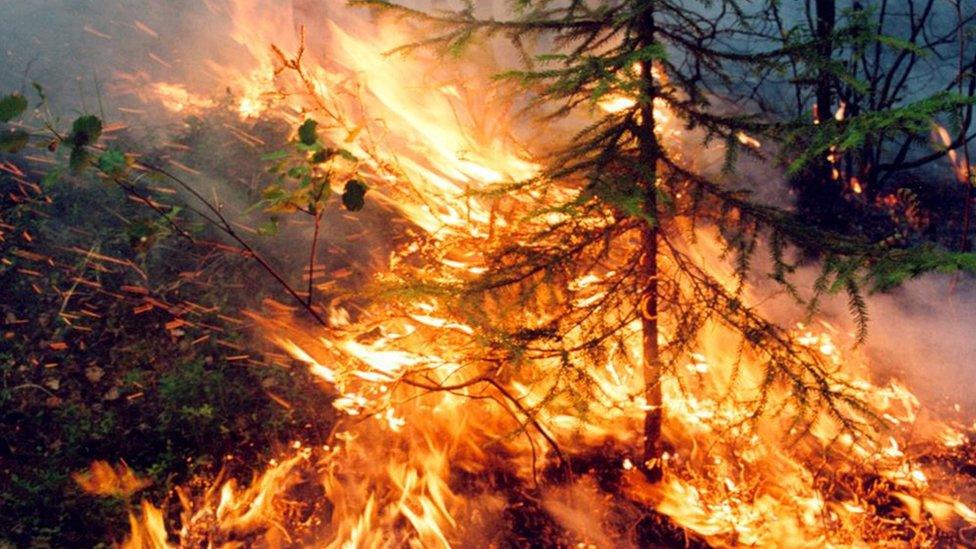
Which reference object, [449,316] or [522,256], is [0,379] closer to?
[449,316]

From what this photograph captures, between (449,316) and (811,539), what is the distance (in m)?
3.44

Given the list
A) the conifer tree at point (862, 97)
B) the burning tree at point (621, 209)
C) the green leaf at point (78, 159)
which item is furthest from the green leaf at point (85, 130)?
the conifer tree at point (862, 97)

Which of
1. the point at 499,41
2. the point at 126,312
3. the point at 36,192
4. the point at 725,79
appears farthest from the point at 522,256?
the point at 499,41

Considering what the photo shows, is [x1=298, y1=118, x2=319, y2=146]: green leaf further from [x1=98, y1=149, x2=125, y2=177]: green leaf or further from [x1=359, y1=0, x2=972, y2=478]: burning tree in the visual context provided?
[x1=98, y1=149, x2=125, y2=177]: green leaf

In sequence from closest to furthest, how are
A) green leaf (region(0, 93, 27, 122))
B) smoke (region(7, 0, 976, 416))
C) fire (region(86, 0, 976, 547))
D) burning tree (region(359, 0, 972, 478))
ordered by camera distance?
green leaf (region(0, 93, 27, 122)) → burning tree (region(359, 0, 972, 478)) → fire (region(86, 0, 976, 547)) → smoke (region(7, 0, 976, 416))

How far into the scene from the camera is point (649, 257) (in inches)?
150

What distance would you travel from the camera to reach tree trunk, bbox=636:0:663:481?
3.17 m

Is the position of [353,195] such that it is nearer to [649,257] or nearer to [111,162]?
[111,162]

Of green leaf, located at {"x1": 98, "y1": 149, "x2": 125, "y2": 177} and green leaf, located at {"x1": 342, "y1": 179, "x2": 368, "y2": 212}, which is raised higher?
green leaf, located at {"x1": 98, "y1": 149, "x2": 125, "y2": 177}

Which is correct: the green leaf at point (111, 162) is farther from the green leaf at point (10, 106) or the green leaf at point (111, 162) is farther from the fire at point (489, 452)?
the fire at point (489, 452)

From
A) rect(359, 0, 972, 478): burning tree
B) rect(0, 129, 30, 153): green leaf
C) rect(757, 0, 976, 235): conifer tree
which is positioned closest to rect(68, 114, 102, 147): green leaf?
rect(0, 129, 30, 153): green leaf

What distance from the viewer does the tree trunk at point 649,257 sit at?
317cm

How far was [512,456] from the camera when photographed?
4969 millimetres

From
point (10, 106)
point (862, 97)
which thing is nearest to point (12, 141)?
point (10, 106)
